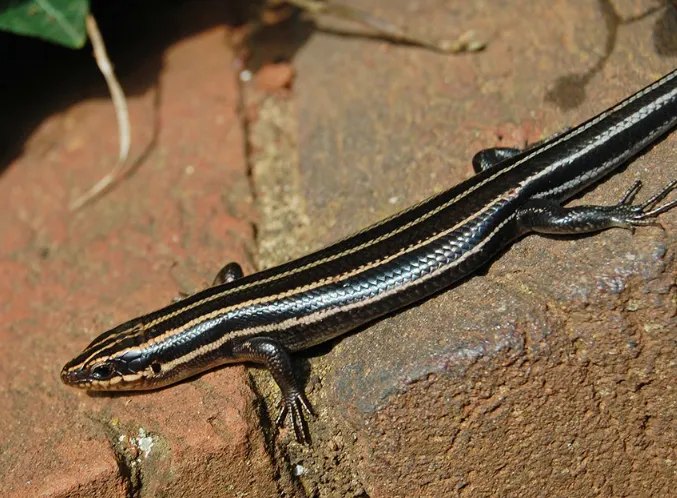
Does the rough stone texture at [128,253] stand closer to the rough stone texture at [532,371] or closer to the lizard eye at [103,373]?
the lizard eye at [103,373]

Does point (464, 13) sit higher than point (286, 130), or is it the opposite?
point (464, 13)

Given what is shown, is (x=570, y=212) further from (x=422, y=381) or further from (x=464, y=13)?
(x=464, y=13)

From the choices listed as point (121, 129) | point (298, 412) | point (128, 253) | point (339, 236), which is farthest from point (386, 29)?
point (298, 412)

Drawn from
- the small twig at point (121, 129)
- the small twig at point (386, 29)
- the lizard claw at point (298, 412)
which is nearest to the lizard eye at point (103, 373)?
the lizard claw at point (298, 412)

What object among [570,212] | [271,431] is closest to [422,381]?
[271,431]

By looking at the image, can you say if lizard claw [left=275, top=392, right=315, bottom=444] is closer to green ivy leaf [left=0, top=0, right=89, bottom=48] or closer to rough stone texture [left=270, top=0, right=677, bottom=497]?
rough stone texture [left=270, top=0, right=677, bottom=497]

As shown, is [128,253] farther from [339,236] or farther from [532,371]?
[532,371]

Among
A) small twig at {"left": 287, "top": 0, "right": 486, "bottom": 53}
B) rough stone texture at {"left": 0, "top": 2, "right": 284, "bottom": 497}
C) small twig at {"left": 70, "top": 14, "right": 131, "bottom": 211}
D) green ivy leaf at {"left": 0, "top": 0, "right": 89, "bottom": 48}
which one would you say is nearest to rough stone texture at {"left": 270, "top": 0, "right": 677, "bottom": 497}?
rough stone texture at {"left": 0, "top": 2, "right": 284, "bottom": 497}
